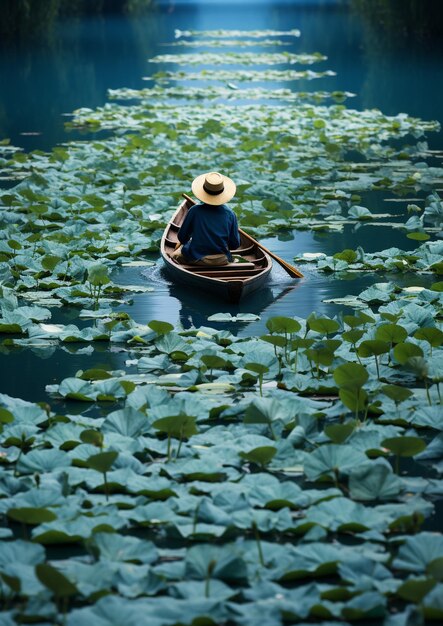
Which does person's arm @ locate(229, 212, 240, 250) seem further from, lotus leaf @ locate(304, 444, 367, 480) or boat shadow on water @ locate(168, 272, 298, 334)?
lotus leaf @ locate(304, 444, 367, 480)

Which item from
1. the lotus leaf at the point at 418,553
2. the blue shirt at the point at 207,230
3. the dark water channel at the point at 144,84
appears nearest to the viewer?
the lotus leaf at the point at 418,553

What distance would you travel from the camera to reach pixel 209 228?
729 cm

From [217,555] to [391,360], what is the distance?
2224mm

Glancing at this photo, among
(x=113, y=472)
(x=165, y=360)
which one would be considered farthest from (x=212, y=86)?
(x=113, y=472)

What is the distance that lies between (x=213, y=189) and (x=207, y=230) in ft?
0.91

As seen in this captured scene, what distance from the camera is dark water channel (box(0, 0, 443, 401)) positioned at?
21.7 feet

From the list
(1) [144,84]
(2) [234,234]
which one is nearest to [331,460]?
(2) [234,234]

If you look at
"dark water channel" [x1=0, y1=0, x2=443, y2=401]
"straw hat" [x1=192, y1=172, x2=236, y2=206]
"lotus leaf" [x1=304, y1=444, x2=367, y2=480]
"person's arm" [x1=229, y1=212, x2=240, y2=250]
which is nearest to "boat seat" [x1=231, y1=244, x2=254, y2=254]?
"person's arm" [x1=229, y1=212, x2=240, y2=250]

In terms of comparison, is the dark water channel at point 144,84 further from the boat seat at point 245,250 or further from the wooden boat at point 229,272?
the boat seat at point 245,250

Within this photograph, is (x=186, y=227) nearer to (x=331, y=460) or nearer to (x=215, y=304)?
(x=215, y=304)

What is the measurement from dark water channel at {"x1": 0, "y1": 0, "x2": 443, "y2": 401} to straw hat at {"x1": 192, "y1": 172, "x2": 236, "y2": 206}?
60 cm

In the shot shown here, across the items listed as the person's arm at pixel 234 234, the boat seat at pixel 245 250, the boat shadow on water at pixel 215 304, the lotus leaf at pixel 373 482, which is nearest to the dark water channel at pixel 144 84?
the boat shadow on water at pixel 215 304

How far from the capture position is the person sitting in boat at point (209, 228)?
7.21 meters

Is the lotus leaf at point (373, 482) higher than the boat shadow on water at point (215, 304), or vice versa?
the lotus leaf at point (373, 482)
